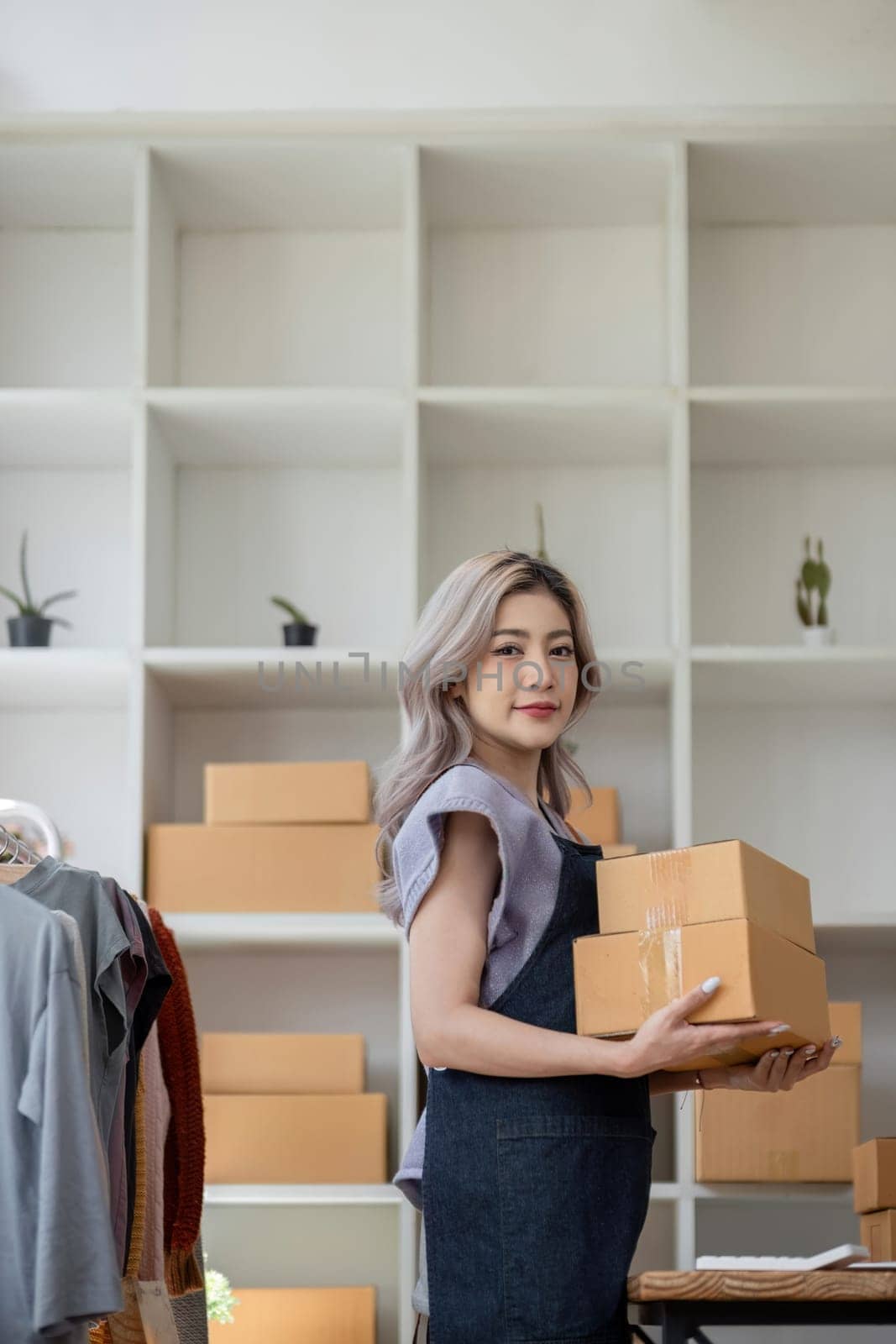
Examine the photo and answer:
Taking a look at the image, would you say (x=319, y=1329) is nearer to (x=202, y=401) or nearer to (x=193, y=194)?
(x=202, y=401)

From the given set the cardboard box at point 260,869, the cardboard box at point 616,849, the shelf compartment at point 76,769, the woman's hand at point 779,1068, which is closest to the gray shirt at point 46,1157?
the woman's hand at point 779,1068

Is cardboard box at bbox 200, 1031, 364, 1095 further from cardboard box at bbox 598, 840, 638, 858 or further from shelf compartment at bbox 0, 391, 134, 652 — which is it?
shelf compartment at bbox 0, 391, 134, 652

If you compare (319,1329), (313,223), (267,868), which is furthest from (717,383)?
(319,1329)

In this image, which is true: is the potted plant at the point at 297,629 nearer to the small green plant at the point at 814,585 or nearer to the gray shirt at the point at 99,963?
the small green plant at the point at 814,585

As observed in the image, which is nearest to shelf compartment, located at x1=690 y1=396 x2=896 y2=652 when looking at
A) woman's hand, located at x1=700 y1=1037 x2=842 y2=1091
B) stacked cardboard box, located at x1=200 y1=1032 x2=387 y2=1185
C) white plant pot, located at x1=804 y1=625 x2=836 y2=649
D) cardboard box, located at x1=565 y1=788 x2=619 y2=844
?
white plant pot, located at x1=804 y1=625 x2=836 y2=649

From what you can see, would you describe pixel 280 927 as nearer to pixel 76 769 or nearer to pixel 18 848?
pixel 76 769

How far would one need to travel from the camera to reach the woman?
1489 mm

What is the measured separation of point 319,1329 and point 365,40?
2604 mm

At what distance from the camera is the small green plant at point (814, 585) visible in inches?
123

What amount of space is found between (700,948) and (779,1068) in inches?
9.1

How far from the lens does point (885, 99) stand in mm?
3383

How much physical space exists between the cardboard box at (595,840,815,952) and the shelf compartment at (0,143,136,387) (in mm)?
2195

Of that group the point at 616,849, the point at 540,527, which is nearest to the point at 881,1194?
the point at 616,849

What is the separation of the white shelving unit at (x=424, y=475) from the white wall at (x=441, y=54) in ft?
0.84
